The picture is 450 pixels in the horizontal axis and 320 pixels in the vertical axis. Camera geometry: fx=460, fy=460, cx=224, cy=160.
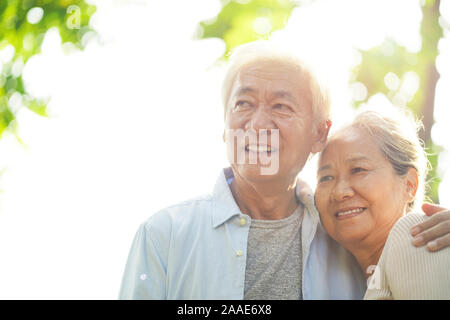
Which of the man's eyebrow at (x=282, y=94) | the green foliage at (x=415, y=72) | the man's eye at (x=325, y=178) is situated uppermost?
the green foliage at (x=415, y=72)

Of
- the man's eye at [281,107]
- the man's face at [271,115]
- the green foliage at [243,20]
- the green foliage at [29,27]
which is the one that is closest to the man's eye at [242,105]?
the man's face at [271,115]

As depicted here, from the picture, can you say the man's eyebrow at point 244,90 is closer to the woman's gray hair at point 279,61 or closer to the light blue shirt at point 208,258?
the woman's gray hair at point 279,61

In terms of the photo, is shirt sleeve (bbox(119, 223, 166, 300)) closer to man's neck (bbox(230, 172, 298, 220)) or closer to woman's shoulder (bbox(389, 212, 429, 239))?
man's neck (bbox(230, 172, 298, 220))

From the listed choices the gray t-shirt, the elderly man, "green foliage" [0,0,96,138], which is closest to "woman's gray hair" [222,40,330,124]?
the elderly man

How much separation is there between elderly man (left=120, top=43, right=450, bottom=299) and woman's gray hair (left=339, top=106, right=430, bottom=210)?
0.25 metres

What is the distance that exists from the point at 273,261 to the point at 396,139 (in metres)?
0.89

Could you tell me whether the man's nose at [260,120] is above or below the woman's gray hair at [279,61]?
below

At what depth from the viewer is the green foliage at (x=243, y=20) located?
3961 mm

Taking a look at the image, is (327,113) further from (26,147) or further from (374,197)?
(26,147)

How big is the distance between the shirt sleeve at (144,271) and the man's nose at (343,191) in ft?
2.98

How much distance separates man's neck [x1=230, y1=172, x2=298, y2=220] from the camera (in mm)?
2420
